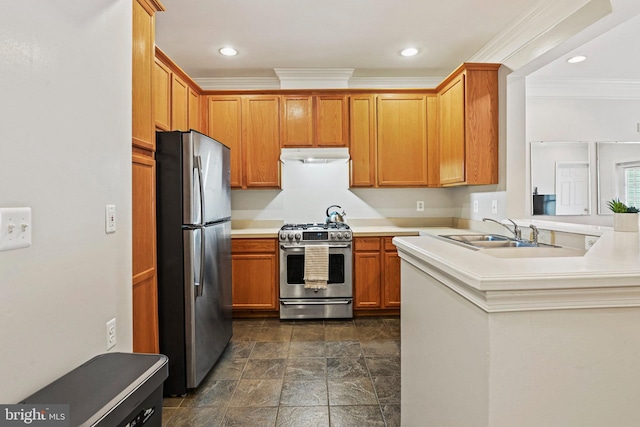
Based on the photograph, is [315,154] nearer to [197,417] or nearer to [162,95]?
[162,95]

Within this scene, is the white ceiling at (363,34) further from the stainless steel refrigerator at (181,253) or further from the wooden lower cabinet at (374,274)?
the wooden lower cabinet at (374,274)

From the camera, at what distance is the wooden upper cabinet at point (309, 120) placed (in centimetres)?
369

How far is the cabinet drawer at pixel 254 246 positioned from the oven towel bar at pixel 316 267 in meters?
0.39

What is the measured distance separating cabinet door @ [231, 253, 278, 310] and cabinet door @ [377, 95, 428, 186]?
1.55 meters

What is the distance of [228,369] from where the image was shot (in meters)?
2.50

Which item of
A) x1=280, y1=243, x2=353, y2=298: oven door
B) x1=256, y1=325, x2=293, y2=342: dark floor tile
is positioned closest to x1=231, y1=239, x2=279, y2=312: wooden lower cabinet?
x1=280, y1=243, x2=353, y2=298: oven door

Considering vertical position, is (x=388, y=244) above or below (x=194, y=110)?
below

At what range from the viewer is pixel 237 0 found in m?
2.44

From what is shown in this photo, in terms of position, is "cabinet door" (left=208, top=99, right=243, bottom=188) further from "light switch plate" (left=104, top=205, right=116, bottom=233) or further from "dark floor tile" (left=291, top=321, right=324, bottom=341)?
"light switch plate" (left=104, top=205, right=116, bottom=233)

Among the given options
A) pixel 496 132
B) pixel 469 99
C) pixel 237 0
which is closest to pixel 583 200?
pixel 496 132

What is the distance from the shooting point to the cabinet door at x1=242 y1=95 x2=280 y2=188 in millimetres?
3691

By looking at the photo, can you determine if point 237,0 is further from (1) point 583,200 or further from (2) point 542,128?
(1) point 583,200

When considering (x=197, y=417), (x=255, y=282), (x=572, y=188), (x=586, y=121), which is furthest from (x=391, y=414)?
(x=586, y=121)

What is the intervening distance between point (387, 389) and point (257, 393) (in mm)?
852
